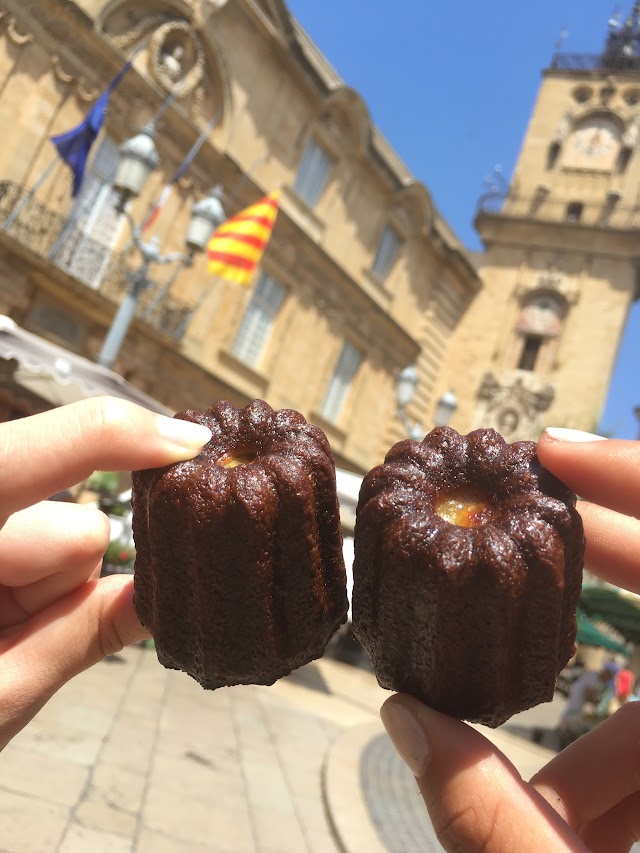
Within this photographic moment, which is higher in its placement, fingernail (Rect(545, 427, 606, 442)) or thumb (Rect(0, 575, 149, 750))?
fingernail (Rect(545, 427, 606, 442))

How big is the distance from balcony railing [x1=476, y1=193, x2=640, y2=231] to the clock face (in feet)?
7.10

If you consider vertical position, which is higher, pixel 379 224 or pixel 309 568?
pixel 379 224

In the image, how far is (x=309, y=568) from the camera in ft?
6.14

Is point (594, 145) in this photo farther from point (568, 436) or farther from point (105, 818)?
point (568, 436)

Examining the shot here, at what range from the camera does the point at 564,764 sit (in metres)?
2.12

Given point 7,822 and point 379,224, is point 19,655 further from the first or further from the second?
point 379,224

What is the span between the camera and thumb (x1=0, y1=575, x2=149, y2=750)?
2010mm

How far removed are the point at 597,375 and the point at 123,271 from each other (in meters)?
19.5

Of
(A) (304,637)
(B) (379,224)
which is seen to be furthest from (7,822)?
(B) (379,224)

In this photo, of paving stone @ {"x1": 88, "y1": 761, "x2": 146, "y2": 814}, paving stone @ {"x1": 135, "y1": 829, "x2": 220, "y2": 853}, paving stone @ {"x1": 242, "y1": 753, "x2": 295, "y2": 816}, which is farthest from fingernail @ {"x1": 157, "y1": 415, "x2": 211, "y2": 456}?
paving stone @ {"x1": 242, "y1": 753, "x2": 295, "y2": 816}

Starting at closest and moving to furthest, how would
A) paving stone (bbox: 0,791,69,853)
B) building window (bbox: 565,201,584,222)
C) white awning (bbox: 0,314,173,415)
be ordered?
paving stone (bbox: 0,791,69,853) < white awning (bbox: 0,314,173,415) < building window (bbox: 565,201,584,222)

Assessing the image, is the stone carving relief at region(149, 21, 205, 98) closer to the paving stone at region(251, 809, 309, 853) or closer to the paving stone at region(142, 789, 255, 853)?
the paving stone at region(142, 789, 255, 853)

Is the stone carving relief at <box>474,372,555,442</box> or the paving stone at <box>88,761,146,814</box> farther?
the stone carving relief at <box>474,372,555,442</box>

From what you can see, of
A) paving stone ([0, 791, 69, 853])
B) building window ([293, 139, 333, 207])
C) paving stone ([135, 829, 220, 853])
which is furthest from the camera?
building window ([293, 139, 333, 207])
